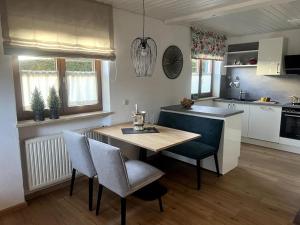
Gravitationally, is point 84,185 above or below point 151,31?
below

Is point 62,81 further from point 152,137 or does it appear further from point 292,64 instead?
point 292,64

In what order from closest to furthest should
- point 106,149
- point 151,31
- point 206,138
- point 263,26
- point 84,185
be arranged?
1. point 106,149
2. point 84,185
3. point 206,138
4. point 151,31
5. point 263,26

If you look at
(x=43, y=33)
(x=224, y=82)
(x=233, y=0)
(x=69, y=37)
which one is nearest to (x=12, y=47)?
(x=43, y=33)

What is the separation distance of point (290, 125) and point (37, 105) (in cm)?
420

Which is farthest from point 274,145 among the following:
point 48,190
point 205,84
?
point 48,190

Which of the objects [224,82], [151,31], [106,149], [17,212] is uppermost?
[151,31]

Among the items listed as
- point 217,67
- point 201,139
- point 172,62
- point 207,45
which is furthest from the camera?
point 217,67

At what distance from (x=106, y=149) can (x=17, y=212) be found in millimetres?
1381

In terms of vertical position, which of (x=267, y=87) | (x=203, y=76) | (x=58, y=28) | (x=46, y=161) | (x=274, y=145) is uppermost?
(x=58, y=28)

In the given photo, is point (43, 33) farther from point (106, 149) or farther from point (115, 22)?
point (106, 149)

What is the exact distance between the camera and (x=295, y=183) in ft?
9.86

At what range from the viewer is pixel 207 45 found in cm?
460

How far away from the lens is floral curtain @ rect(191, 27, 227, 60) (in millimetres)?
4340

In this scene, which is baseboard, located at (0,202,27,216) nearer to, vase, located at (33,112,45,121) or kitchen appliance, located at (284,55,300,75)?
vase, located at (33,112,45,121)
